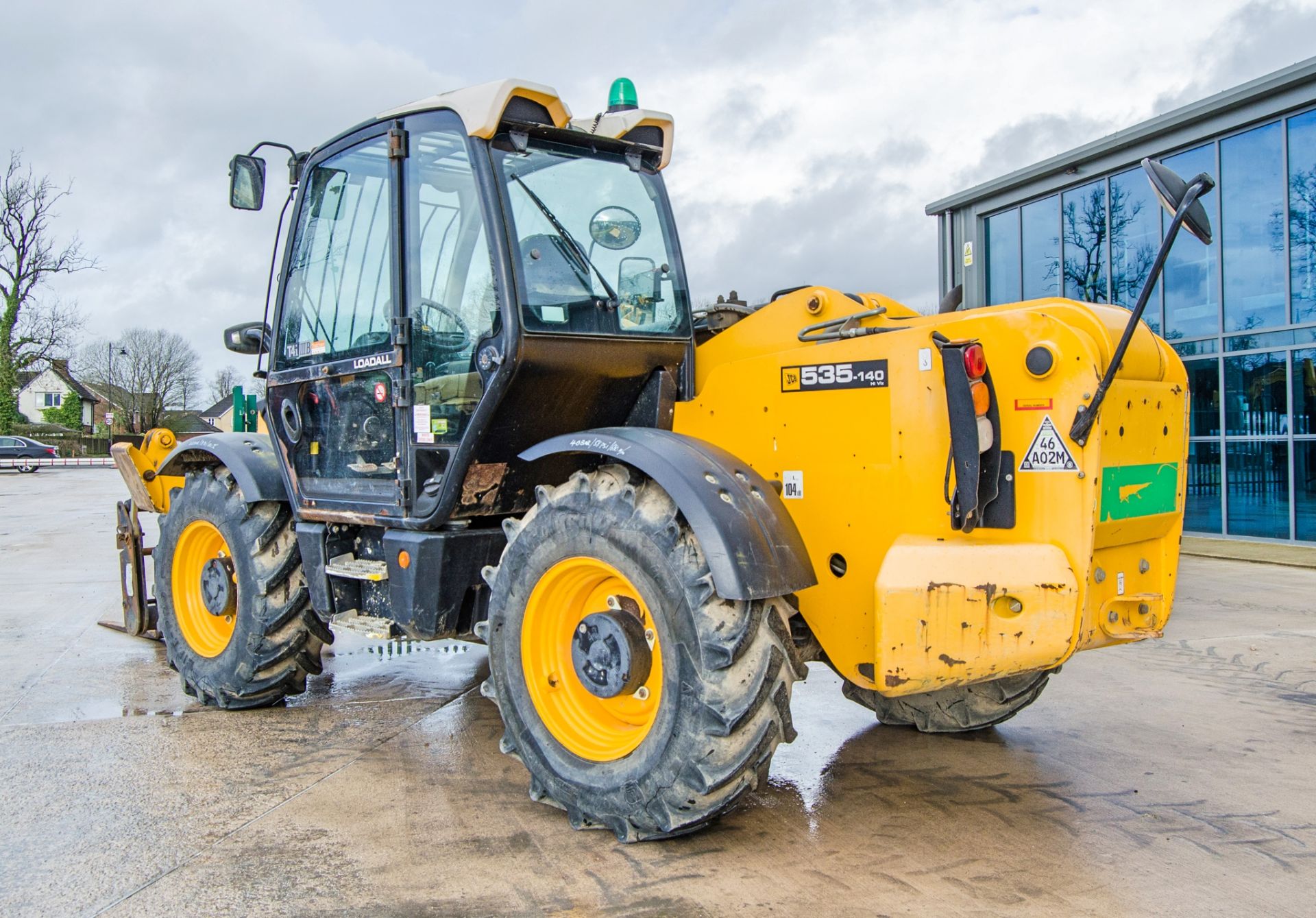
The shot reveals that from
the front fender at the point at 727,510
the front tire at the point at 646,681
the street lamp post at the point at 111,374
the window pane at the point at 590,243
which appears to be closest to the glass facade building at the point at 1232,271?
the window pane at the point at 590,243

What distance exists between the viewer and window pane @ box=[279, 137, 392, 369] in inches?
181

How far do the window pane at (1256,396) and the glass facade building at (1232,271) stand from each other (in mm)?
16

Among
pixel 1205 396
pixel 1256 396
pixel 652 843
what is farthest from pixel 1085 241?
pixel 652 843

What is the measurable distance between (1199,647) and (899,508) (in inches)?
168

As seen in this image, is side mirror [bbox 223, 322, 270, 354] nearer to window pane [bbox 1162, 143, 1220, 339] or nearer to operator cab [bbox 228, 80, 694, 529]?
operator cab [bbox 228, 80, 694, 529]

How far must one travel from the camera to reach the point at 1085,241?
14.9 m

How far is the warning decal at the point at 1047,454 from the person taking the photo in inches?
133

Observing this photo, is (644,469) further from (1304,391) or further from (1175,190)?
(1304,391)

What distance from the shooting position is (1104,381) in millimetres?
3305

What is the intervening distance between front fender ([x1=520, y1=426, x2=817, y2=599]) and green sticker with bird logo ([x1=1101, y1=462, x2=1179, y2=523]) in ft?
3.38

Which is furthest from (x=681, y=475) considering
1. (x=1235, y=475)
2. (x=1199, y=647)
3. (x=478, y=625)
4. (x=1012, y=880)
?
(x=1235, y=475)

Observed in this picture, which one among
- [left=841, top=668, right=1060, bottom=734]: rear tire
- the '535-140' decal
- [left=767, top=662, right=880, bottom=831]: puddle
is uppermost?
the '535-140' decal

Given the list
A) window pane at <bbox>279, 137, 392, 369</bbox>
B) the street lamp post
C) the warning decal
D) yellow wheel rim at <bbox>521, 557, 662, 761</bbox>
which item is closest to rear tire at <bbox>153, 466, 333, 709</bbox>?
window pane at <bbox>279, 137, 392, 369</bbox>

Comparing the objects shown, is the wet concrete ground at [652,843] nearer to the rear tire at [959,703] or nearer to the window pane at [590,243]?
the rear tire at [959,703]
